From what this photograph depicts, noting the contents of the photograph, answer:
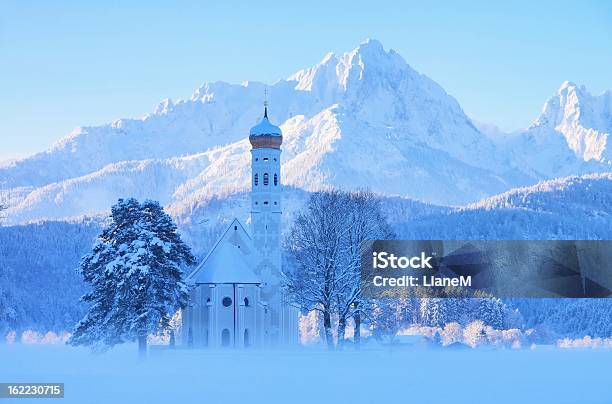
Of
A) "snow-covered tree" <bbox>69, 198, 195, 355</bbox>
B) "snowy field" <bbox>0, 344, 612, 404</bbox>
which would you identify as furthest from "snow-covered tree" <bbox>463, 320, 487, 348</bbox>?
"snow-covered tree" <bbox>69, 198, 195, 355</bbox>

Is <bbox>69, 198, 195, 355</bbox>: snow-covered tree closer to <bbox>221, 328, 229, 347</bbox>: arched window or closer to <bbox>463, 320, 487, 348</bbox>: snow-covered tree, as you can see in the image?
<bbox>221, 328, 229, 347</bbox>: arched window

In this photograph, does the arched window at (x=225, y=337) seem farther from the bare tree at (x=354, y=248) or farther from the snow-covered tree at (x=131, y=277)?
the snow-covered tree at (x=131, y=277)

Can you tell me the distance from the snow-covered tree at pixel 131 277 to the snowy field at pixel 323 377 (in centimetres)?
371

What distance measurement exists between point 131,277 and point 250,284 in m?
24.5

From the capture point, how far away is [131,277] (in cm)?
6900

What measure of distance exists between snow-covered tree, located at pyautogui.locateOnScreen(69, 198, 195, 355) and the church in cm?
1798

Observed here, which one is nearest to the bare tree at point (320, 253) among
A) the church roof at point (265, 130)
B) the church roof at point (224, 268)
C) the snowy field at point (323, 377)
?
the snowy field at point (323, 377)

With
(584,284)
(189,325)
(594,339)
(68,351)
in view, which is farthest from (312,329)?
(68,351)

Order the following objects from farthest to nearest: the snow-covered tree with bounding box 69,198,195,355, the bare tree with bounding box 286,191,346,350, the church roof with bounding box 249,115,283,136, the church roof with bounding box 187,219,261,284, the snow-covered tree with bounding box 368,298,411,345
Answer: the church roof with bounding box 249,115,283,136, the church roof with bounding box 187,219,261,284, the snow-covered tree with bounding box 368,298,411,345, the bare tree with bounding box 286,191,346,350, the snow-covered tree with bounding box 69,198,195,355

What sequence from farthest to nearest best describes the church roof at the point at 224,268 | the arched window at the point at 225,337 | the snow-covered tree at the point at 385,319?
the church roof at the point at 224,268
the arched window at the point at 225,337
the snow-covered tree at the point at 385,319

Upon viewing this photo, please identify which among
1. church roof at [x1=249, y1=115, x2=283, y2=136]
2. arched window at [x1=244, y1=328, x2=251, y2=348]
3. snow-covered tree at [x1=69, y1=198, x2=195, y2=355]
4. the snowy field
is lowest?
the snowy field

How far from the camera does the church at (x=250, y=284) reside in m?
91.4

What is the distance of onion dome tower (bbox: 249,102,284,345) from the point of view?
9506cm

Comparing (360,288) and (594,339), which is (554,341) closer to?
(594,339)
